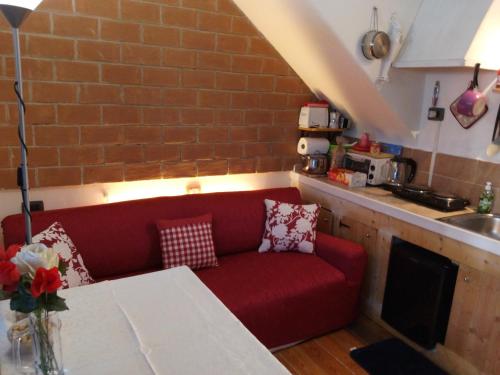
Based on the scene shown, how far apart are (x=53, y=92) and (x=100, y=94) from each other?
26cm

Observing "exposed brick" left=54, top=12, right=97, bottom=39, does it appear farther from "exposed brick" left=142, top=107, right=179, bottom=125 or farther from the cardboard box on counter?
the cardboard box on counter

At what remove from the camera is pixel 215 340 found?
129cm

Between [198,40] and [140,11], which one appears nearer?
[140,11]

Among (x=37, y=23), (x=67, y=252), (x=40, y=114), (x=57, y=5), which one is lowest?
(x=67, y=252)

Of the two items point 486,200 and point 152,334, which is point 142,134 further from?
point 486,200

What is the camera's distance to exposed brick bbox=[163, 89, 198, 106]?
273cm

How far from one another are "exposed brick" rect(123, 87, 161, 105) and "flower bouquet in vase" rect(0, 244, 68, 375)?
1707mm

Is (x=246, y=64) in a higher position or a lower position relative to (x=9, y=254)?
higher

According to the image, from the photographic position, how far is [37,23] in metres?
2.28

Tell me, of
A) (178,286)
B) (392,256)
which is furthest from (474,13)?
(178,286)

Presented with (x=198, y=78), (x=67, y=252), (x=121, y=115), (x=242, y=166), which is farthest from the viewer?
(x=242, y=166)

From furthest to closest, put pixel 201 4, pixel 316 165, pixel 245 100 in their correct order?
pixel 316 165 < pixel 245 100 < pixel 201 4

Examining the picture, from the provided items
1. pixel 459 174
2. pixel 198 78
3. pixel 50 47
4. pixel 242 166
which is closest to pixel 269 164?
pixel 242 166

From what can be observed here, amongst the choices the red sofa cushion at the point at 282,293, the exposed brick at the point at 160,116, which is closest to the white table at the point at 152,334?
the red sofa cushion at the point at 282,293
